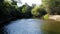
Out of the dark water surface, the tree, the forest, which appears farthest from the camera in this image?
the tree

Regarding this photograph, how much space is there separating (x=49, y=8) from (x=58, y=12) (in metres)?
3.90

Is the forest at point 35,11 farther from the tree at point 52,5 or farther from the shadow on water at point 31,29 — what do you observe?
the shadow on water at point 31,29

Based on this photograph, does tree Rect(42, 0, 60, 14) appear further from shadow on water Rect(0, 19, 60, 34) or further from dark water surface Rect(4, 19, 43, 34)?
dark water surface Rect(4, 19, 43, 34)

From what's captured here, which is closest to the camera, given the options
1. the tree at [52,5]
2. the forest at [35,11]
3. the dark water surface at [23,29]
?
the dark water surface at [23,29]

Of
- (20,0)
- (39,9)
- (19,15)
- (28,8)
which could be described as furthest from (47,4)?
(28,8)

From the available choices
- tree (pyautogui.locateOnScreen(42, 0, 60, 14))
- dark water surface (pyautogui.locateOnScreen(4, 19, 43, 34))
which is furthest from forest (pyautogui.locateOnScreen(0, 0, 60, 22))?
dark water surface (pyautogui.locateOnScreen(4, 19, 43, 34))

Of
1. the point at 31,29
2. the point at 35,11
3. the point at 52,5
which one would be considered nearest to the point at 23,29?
the point at 31,29

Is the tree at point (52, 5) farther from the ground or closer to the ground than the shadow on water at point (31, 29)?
Answer: closer to the ground

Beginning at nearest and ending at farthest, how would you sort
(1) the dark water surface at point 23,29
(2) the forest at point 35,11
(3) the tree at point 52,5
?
1. (1) the dark water surface at point 23,29
2. (2) the forest at point 35,11
3. (3) the tree at point 52,5

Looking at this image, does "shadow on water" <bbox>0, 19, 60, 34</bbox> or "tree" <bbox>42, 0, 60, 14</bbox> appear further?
"tree" <bbox>42, 0, 60, 14</bbox>

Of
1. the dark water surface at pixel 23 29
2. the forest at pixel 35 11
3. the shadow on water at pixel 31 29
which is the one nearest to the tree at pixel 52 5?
the forest at pixel 35 11

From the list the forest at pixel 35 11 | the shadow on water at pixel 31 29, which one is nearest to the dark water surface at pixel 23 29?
the shadow on water at pixel 31 29

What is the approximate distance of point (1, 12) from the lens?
44.6m

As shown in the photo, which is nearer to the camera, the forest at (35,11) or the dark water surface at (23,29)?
the dark water surface at (23,29)
